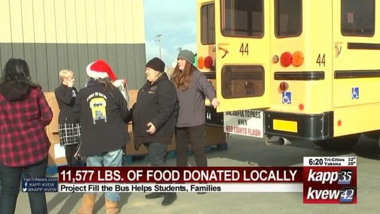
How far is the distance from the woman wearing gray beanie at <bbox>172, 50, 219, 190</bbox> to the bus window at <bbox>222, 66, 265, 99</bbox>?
1.41 feet

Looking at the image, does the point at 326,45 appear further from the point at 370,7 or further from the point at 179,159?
the point at 179,159

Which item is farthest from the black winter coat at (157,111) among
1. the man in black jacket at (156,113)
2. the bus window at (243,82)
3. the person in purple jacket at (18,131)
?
the person in purple jacket at (18,131)

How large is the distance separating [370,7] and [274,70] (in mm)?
1378

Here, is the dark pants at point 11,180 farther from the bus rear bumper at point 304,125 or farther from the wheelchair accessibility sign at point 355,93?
the wheelchair accessibility sign at point 355,93

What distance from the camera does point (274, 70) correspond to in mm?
5191

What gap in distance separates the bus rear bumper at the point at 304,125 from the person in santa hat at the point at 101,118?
187 cm

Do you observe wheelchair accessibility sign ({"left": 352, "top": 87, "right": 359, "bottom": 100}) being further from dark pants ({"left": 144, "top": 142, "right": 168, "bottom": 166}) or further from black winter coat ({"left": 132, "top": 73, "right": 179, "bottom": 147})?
dark pants ({"left": 144, "top": 142, "right": 168, "bottom": 166})

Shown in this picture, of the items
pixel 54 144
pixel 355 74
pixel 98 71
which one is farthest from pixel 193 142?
pixel 54 144

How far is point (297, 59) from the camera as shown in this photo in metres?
4.86

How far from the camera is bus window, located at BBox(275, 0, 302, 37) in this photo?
192 inches

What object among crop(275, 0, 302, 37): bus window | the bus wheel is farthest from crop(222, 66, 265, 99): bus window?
A: the bus wheel

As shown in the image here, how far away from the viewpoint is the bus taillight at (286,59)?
16.3 ft

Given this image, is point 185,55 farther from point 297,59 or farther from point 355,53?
point 355,53

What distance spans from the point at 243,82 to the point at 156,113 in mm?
1361
